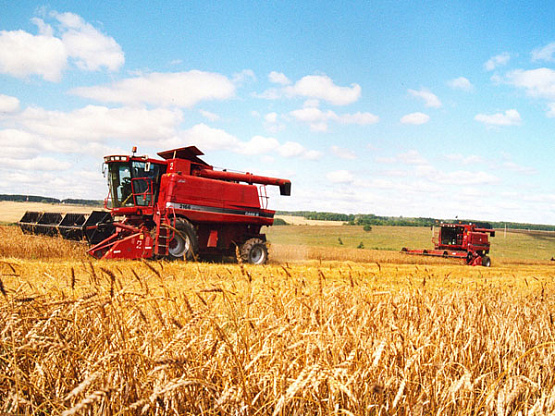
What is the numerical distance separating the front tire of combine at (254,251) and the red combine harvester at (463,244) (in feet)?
37.9

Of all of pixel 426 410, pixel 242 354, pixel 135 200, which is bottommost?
pixel 426 410

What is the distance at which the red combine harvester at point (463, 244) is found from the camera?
83.3 ft

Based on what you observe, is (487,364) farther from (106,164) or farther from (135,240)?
(106,164)

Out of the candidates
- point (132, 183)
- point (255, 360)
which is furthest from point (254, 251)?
point (255, 360)

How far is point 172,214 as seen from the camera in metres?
14.9

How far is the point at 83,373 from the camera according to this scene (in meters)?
2.71

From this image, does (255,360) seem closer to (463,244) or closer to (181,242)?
(181,242)

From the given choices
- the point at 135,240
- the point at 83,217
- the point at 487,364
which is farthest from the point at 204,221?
the point at 487,364

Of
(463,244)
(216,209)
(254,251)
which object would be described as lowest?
(254,251)

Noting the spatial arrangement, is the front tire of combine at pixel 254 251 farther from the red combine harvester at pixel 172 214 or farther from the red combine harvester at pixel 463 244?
the red combine harvester at pixel 463 244

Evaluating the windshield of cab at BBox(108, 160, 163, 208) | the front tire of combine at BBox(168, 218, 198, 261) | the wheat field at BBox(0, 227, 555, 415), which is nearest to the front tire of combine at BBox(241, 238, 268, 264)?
the front tire of combine at BBox(168, 218, 198, 261)

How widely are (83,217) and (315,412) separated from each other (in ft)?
54.2

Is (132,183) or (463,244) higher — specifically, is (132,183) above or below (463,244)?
above

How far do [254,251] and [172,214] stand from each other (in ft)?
12.2
